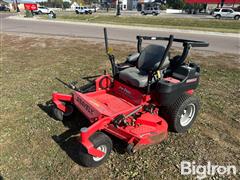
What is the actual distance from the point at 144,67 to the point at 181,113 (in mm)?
1061

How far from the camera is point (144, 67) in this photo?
410 centimetres

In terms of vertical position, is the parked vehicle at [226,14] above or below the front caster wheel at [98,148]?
above

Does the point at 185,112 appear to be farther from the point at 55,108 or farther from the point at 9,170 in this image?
the point at 9,170

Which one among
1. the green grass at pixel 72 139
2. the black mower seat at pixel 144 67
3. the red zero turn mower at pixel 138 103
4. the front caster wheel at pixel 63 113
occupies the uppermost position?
→ the black mower seat at pixel 144 67

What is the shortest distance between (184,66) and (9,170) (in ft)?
10.5

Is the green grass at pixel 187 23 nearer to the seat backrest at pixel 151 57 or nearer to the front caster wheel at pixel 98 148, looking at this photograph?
the seat backrest at pixel 151 57

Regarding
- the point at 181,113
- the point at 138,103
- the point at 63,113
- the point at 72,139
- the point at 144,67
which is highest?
the point at 144,67

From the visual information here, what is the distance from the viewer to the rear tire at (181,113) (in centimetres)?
370

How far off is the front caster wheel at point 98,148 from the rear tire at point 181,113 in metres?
1.21

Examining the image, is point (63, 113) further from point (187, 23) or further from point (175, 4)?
point (175, 4)

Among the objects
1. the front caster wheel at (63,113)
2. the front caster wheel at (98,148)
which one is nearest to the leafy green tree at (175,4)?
the front caster wheel at (63,113)

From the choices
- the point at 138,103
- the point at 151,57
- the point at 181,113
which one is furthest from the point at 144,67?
the point at 181,113

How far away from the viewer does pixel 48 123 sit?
4250 millimetres

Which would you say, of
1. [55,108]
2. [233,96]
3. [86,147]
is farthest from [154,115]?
[233,96]
